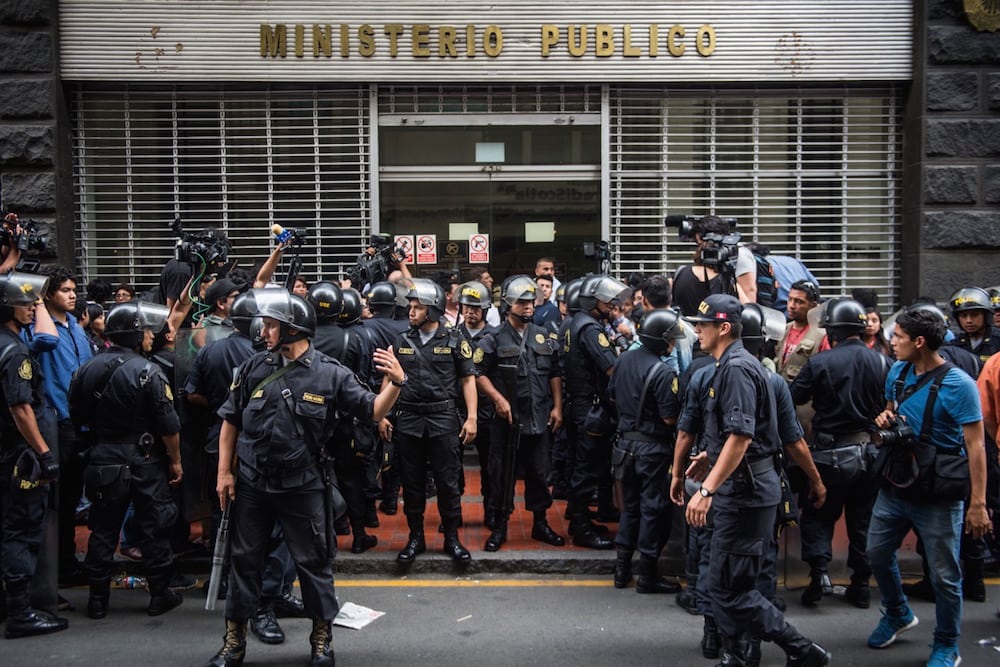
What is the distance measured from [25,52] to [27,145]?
3.73 feet

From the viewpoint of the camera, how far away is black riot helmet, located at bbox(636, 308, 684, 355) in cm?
702

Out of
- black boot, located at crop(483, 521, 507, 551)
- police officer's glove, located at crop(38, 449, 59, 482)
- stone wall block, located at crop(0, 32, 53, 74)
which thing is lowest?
black boot, located at crop(483, 521, 507, 551)

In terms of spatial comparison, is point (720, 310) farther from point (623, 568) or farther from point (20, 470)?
point (20, 470)

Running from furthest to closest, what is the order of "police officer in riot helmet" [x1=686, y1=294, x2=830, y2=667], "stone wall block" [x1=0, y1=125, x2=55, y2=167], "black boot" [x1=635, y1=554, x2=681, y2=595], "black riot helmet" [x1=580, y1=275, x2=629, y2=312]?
"stone wall block" [x1=0, y1=125, x2=55, y2=167]
"black riot helmet" [x1=580, y1=275, x2=629, y2=312]
"black boot" [x1=635, y1=554, x2=681, y2=595]
"police officer in riot helmet" [x1=686, y1=294, x2=830, y2=667]

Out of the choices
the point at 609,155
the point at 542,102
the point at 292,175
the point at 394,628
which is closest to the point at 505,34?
the point at 542,102

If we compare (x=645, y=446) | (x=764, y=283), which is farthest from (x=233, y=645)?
(x=764, y=283)

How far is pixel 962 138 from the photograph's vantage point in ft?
37.3

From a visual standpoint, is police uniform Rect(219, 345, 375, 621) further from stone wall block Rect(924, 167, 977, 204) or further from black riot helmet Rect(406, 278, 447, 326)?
stone wall block Rect(924, 167, 977, 204)

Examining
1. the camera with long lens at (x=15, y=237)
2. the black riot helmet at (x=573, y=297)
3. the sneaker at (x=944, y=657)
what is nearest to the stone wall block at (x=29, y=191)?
the camera with long lens at (x=15, y=237)

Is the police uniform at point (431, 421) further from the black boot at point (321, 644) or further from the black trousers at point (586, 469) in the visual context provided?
the black boot at point (321, 644)

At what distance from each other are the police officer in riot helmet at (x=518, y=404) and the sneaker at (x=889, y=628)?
2747 millimetres

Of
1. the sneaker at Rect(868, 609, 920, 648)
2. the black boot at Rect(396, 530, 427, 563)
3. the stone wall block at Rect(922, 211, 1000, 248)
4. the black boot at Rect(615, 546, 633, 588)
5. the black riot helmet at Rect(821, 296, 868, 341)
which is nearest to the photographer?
the sneaker at Rect(868, 609, 920, 648)

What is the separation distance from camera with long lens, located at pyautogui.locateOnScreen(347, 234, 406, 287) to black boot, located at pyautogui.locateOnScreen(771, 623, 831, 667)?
19.8ft

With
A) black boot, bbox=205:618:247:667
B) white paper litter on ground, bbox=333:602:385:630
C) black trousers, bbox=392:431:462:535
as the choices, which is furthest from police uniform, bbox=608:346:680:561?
black boot, bbox=205:618:247:667
